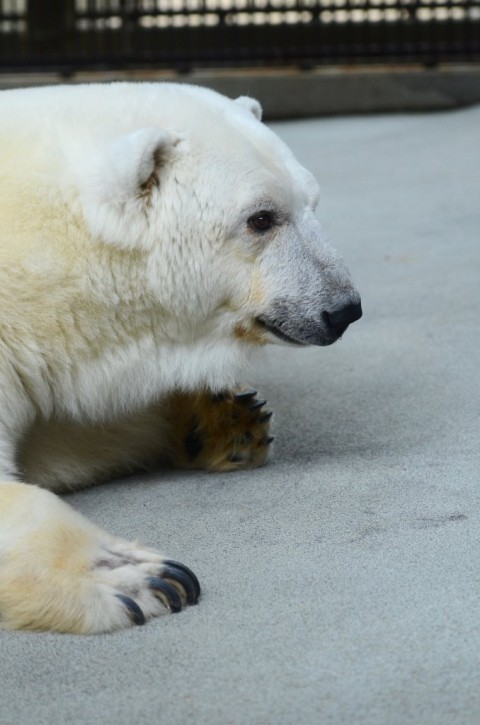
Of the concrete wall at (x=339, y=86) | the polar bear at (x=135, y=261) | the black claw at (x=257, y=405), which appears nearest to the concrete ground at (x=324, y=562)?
the black claw at (x=257, y=405)

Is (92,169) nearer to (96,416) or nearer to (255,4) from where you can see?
(96,416)

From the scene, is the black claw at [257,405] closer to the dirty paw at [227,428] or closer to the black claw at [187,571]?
the dirty paw at [227,428]

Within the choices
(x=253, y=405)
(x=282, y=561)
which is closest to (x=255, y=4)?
(x=253, y=405)

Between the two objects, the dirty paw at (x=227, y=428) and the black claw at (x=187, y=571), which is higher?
the black claw at (x=187, y=571)

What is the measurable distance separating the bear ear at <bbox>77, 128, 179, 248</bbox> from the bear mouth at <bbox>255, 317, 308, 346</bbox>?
28 cm

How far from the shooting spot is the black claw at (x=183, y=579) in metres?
1.72

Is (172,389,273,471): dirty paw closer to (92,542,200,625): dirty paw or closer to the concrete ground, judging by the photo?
the concrete ground

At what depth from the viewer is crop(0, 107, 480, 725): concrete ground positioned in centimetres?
143

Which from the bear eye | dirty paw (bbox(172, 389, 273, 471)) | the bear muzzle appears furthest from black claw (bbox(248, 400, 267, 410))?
the bear eye

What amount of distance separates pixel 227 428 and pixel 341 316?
0.39 m

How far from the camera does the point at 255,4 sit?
854 centimetres

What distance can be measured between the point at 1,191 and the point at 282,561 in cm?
84

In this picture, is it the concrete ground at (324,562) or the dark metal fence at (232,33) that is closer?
the concrete ground at (324,562)

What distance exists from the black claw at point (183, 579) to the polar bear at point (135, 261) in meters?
0.34
